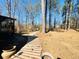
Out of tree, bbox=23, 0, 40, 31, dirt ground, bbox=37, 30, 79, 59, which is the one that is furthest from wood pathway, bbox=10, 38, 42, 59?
A: tree, bbox=23, 0, 40, 31

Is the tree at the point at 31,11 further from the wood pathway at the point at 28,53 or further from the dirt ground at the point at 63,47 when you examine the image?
the wood pathway at the point at 28,53

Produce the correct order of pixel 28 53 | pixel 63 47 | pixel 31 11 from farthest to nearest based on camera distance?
pixel 31 11 → pixel 63 47 → pixel 28 53

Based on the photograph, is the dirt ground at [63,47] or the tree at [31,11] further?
the tree at [31,11]

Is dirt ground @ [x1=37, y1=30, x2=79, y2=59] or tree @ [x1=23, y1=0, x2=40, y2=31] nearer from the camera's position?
dirt ground @ [x1=37, y1=30, x2=79, y2=59]

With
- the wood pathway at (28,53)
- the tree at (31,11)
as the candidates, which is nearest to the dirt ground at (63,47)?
the wood pathway at (28,53)

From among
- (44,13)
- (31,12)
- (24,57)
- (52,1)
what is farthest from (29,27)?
(24,57)

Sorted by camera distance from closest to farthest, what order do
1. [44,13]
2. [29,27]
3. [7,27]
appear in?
1. [7,27]
2. [44,13]
3. [29,27]

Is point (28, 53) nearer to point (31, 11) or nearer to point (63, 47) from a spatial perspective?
point (63, 47)

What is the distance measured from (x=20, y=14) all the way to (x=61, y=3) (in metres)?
12.5

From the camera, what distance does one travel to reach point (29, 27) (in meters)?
37.7

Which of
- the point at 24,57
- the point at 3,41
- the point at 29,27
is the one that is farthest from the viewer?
the point at 29,27

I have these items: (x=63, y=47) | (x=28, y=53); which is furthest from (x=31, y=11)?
(x=28, y=53)

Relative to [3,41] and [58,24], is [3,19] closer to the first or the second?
[3,41]

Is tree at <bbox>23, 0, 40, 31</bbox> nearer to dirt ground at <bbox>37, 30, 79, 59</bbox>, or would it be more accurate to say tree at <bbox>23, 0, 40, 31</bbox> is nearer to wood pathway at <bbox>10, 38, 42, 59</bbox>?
dirt ground at <bbox>37, 30, 79, 59</bbox>
